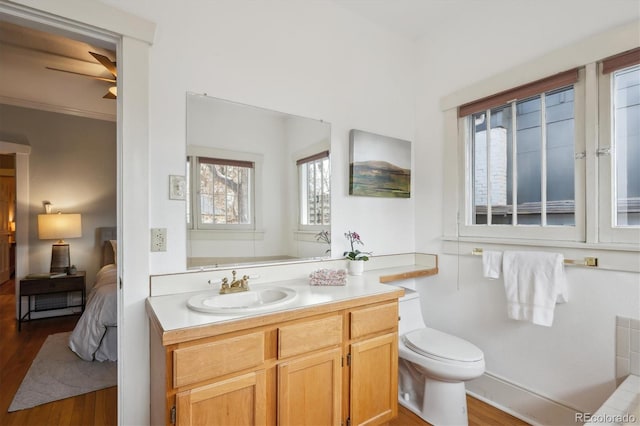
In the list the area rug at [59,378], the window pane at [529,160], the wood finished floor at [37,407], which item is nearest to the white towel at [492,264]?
the window pane at [529,160]

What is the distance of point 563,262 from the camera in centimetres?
178

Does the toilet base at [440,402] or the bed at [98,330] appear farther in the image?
the bed at [98,330]

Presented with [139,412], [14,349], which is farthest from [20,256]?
[139,412]

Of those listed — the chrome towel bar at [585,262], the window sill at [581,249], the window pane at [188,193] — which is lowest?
the chrome towel bar at [585,262]

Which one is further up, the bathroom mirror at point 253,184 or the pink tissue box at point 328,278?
the bathroom mirror at point 253,184

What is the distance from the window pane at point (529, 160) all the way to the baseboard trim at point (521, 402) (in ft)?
3.43

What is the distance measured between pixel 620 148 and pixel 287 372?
2.02 meters

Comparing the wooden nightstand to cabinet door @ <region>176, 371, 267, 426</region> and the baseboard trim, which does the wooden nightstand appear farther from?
the baseboard trim

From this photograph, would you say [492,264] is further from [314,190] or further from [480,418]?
[314,190]

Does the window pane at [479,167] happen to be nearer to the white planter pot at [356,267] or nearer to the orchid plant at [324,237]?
the white planter pot at [356,267]

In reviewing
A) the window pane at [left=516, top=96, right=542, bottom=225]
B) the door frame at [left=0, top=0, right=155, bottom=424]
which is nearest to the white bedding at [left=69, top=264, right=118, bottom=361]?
Answer: the door frame at [left=0, top=0, right=155, bottom=424]

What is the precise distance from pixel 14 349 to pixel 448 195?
13.3 feet

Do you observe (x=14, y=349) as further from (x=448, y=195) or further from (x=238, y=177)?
(x=448, y=195)

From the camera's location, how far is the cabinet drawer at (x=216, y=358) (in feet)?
3.69
